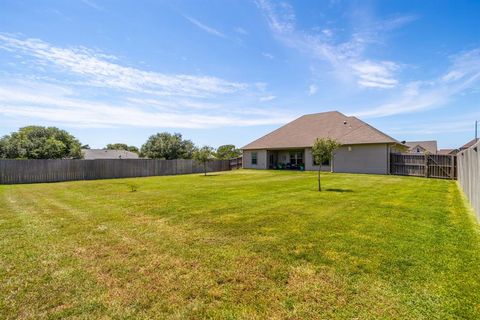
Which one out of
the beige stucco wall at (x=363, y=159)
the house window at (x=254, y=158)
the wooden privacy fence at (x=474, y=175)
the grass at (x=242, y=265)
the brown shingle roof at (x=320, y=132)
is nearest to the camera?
the grass at (x=242, y=265)

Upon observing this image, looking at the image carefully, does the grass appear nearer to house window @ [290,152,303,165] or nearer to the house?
the house

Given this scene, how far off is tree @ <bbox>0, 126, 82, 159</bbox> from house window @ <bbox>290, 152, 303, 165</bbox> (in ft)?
122

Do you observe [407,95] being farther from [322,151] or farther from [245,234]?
[245,234]

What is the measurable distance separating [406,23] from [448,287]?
13.9 metres

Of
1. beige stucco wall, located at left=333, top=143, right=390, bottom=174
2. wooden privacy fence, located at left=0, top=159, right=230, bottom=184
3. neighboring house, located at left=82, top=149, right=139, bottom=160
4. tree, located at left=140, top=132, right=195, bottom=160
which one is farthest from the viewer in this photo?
neighboring house, located at left=82, top=149, right=139, bottom=160

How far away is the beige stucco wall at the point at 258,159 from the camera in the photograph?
91.7ft

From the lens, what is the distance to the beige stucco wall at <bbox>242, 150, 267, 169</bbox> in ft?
91.7

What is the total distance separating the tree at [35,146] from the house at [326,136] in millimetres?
31467

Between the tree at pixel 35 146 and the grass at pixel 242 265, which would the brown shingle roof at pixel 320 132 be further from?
the tree at pixel 35 146

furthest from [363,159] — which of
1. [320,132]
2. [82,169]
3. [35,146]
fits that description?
[35,146]

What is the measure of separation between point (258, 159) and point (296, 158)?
456cm

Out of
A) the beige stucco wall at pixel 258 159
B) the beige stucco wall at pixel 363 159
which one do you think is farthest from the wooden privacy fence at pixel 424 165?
the beige stucco wall at pixel 258 159

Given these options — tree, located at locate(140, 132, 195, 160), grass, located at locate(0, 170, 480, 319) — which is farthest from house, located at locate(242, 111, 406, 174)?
tree, located at locate(140, 132, 195, 160)

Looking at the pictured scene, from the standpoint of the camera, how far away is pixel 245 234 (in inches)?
201
